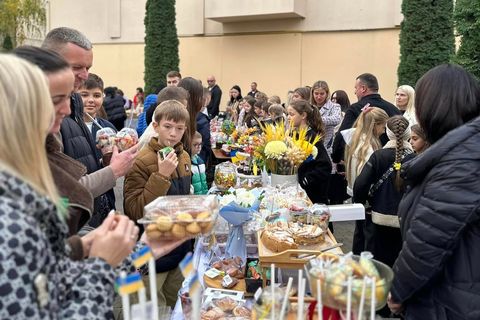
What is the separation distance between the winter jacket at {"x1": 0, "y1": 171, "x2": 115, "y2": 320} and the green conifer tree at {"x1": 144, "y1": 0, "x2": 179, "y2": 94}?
541 inches

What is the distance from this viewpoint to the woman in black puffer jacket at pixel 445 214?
5.73ft

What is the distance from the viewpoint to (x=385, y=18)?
43.5ft

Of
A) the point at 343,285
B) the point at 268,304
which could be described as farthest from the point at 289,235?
the point at 343,285

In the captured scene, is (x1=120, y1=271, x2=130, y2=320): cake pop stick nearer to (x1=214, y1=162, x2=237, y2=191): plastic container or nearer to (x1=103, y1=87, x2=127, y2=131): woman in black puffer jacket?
(x1=214, y1=162, x2=237, y2=191): plastic container

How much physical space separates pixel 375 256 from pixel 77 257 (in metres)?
3.03

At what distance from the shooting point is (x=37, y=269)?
103 centimetres

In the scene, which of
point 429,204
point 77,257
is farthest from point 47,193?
point 429,204

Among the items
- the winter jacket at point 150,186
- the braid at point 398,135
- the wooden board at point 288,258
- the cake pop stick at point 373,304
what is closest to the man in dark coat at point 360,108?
the braid at point 398,135

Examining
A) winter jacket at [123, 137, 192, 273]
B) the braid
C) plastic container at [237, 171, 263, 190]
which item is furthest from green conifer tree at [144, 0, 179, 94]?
winter jacket at [123, 137, 192, 273]

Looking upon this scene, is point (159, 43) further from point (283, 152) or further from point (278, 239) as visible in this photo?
point (278, 239)

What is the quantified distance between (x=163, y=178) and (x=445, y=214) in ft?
4.81

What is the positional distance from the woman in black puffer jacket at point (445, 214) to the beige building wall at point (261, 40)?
12.1m

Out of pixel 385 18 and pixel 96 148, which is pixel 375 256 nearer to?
pixel 96 148

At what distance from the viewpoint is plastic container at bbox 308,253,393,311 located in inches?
52.5
